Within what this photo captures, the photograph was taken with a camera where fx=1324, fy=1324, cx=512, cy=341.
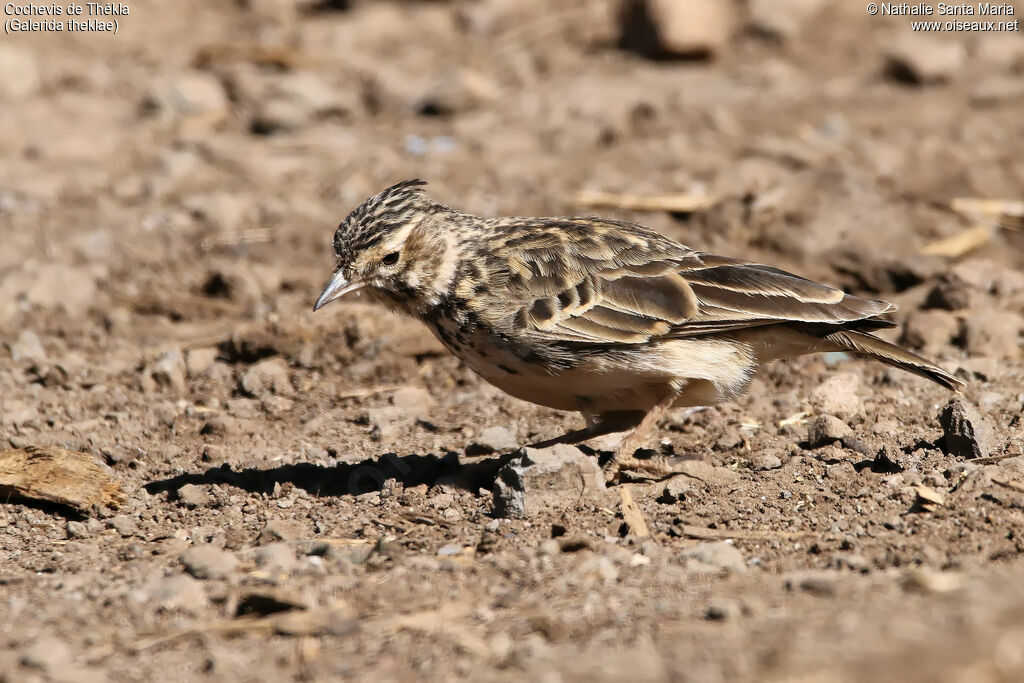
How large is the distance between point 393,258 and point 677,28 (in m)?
8.08

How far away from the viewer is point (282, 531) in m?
6.15

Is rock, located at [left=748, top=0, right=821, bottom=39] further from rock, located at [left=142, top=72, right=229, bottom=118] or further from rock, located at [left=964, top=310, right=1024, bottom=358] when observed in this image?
rock, located at [left=964, top=310, right=1024, bottom=358]

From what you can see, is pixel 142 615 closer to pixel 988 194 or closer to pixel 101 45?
pixel 988 194

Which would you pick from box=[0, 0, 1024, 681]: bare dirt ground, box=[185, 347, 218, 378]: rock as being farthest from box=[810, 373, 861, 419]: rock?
box=[185, 347, 218, 378]: rock

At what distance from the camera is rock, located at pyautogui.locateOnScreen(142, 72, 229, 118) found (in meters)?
13.3

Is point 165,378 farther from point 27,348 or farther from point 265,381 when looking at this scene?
point 27,348

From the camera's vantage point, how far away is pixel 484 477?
6781 millimetres

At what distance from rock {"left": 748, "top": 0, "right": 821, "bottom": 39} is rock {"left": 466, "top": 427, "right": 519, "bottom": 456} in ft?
28.4

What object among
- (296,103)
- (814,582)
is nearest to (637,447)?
(814,582)

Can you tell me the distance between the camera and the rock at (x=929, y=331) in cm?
860

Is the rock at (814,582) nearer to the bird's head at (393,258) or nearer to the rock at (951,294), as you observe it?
the bird's head at (393,258)

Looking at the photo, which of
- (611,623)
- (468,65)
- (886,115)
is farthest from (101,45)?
(611,623)

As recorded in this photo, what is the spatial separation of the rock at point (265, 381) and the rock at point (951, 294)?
447 centimetres

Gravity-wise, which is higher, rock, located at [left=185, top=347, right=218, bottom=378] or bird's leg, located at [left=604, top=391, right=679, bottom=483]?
bird's leg, located at [left=604, top=391, right=679, bottom=483]
